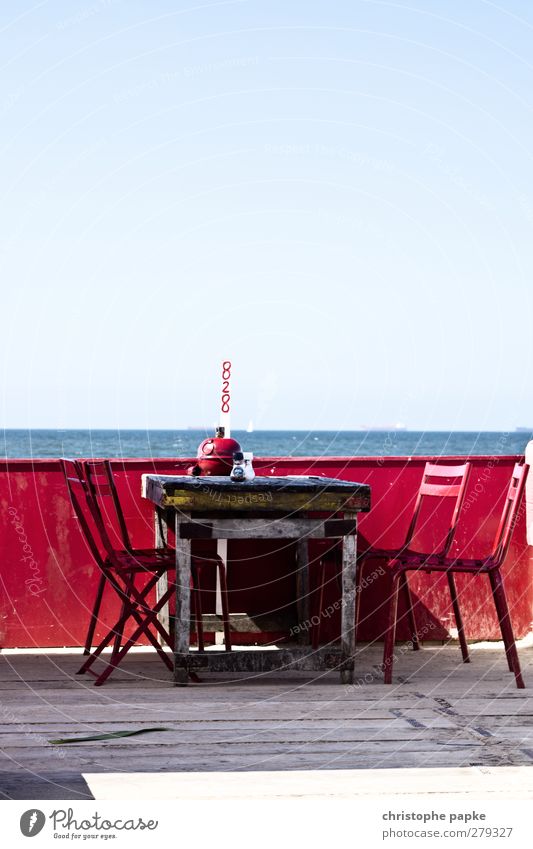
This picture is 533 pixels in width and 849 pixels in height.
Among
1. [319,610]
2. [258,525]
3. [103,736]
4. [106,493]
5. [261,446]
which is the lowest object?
[261,446]

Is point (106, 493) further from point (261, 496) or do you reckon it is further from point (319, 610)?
point (319, 610)

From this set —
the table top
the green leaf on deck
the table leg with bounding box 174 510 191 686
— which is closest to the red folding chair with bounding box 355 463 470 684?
the table top

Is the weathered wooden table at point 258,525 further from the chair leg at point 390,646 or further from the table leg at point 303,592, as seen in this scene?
the table leg at point 303,592

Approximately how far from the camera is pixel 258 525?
16.9 ft

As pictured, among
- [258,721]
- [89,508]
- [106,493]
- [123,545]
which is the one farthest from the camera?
[123,545]

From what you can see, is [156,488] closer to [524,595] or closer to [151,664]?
[151,664]

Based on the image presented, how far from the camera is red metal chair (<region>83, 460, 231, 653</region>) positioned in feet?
17.8

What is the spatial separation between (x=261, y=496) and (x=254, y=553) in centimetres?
115

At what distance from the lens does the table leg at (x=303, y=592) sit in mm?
6062

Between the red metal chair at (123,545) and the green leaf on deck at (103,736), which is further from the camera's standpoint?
the red metal chair at (123,545)

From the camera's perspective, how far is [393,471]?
6.19m

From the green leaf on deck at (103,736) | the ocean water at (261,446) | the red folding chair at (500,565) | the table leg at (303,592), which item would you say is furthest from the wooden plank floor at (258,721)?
the ocean water at (261,446)

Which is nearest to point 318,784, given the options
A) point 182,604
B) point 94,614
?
point 182,604

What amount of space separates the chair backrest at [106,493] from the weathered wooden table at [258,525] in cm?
27
